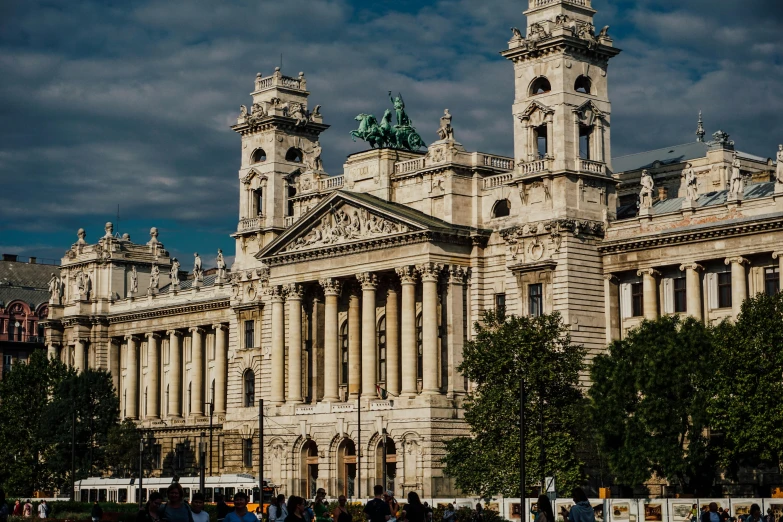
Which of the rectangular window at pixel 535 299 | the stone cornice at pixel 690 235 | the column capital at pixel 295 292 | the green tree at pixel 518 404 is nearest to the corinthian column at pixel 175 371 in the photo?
the column capital at pixel 295 292

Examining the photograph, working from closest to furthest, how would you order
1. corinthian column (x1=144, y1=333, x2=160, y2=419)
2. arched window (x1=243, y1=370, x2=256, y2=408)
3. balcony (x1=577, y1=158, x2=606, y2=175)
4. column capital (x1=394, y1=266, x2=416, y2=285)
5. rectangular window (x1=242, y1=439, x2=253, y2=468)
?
balcony (x1=577, y1=158, x2=606, y2=175)
column capital (x1=394, y1=266, x2=416, y2=285)
rectangular window (x1=242, y1=439, x2=253, y2=468)
arched window (x1=243, y1=370, x2=256, y2=408)
corinthian column (x1=144, y1=333, x2=160, y2=419)

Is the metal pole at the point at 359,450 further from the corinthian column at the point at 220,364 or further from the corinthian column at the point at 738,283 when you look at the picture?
the corinthian column at the point at 220,364

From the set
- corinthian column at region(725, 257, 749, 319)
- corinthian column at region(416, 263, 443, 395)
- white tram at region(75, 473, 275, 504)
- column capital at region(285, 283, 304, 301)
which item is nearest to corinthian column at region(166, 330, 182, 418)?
white tram at region(75, 473, 275, 504)

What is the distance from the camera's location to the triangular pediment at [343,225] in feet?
341

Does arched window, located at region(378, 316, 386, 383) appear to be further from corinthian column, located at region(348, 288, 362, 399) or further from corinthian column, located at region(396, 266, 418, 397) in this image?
corinthian column, located at region(396, 266, 418, 397)

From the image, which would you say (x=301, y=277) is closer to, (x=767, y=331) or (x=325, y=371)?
(x=325, y=371)

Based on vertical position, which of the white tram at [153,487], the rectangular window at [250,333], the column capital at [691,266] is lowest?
the white tram at [153,487]

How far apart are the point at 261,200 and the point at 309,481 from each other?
27417 millimetres

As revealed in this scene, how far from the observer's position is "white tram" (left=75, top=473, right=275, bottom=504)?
114500mm

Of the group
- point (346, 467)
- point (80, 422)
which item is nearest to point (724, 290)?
point (346, 467)

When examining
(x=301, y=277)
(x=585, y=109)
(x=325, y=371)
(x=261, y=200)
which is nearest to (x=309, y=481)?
A: (x=325, y=371)

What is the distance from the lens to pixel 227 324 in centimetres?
13562

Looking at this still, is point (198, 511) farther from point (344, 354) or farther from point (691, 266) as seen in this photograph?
point (344, 354)

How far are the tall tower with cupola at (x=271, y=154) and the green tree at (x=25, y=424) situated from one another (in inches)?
839
